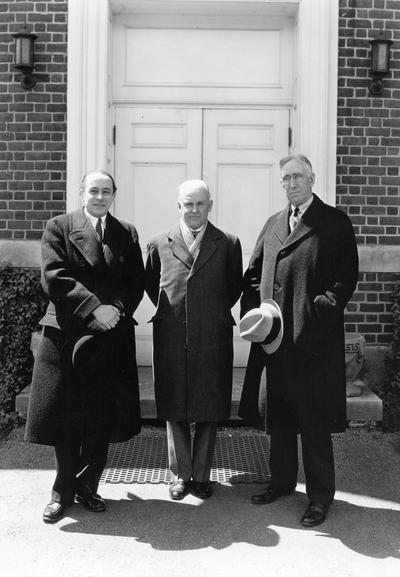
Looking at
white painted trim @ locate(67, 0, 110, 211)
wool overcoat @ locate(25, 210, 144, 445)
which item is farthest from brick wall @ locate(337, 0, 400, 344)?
wool overcoat @ locate(25, 210, 144, 445)

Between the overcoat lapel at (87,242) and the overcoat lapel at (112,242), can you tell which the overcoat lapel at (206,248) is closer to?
the overcoat lapel at (112,242)

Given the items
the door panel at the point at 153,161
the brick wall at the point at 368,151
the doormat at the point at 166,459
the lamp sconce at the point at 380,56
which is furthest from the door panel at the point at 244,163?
the doormat at the point at 166,459

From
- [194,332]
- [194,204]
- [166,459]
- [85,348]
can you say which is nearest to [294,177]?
[194,204]

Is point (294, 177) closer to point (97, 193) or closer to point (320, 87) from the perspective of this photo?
point (97, 193)

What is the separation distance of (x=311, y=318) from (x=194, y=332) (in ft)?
2.27

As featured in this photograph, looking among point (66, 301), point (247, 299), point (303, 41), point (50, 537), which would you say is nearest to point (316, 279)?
point (247, 299)

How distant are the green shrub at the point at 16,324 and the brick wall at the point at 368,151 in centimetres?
264

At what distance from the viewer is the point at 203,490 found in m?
4.16

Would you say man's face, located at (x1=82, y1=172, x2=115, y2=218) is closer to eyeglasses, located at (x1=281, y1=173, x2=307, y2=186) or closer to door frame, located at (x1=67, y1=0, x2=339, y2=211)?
eyeglasses, located at (x1=281, y1=173, x2=307, y2=186)

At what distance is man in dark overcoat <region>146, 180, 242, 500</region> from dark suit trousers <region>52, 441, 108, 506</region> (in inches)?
17.4

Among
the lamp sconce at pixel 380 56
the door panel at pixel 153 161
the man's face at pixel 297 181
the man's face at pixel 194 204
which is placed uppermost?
the lamp sconce at pixel 380 56

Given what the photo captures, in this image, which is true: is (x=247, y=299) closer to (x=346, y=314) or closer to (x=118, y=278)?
(x=118, y=278)

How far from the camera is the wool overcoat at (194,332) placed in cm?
409

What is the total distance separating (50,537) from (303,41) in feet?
14.2
